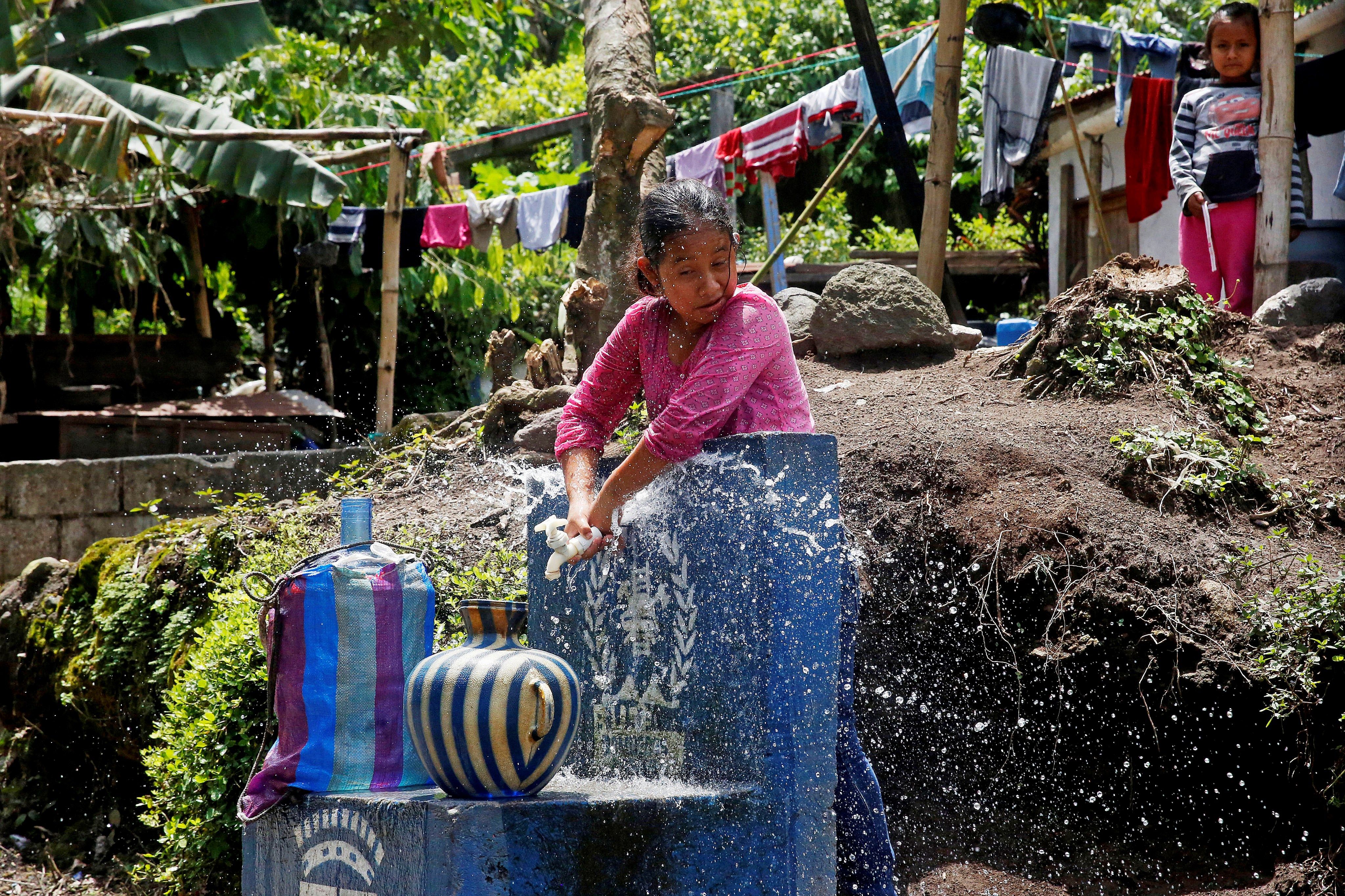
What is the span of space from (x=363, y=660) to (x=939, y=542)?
254 cm

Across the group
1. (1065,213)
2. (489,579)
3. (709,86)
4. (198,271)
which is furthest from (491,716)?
(1065,213)

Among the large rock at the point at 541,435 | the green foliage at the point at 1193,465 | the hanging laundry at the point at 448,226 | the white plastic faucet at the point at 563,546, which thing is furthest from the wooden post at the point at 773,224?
the white plastic faucet at the point at 563,546

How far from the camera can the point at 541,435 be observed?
6.23 m

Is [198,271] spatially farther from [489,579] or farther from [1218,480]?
[1218,480]

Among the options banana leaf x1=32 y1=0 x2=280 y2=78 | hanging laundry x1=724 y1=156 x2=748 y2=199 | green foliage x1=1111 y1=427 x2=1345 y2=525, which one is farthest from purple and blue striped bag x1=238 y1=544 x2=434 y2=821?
banana leaf x1=32 y1=0 x2=280 y2=78

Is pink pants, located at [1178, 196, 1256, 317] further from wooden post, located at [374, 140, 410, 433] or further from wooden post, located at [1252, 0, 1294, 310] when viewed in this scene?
wooden post, located at [374, 140, 410, 433]

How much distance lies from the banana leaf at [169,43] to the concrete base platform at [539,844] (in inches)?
353

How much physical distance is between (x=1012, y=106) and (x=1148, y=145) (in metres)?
1.00

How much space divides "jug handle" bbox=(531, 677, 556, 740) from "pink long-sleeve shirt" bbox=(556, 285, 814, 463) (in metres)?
0.62

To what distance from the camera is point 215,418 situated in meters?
10.4

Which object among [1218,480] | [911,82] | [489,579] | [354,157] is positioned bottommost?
[489,579]

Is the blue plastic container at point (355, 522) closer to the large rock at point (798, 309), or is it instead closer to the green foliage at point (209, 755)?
the green foliage at point (209, 755)

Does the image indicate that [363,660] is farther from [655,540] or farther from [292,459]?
[292,459]

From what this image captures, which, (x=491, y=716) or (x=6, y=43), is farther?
(x=6, y=43)
